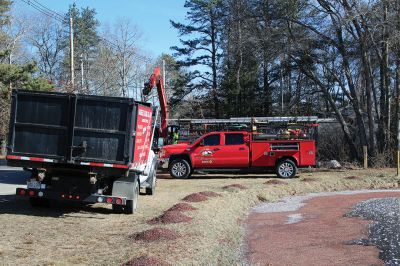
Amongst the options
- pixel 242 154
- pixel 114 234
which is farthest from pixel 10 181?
pixel 114 234

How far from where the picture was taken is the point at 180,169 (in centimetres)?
2159

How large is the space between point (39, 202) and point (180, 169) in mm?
10290

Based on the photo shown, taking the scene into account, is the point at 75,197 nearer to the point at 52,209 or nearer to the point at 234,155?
the point at 52,209

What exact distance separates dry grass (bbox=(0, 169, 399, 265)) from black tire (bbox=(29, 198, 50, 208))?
17cm

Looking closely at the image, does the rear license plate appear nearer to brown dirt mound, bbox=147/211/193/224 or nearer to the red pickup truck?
brown dirt mound, bbox=147/211/193/224

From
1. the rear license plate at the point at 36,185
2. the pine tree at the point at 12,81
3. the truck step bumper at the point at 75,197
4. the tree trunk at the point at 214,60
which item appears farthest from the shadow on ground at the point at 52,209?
the tree trunk at the point at 214,60

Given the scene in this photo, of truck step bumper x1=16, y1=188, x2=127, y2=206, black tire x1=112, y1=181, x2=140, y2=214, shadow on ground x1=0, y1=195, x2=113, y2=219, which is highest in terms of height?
truck step bumper x1=16, y1=188, x2=127, y2=206

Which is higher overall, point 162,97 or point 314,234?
point 162,97

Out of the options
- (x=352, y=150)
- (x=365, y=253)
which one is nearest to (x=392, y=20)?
(x=352, y=150)

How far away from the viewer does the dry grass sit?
23.9 feet

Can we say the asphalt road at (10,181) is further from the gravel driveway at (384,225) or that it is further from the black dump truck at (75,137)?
the gravel driveway at (384,225)

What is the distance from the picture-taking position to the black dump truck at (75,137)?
33.3ft

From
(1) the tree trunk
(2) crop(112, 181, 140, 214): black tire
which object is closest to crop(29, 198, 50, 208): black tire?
(2) crop(112, 181, 140, 214): black tire

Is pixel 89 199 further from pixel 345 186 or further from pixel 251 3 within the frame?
pixel 251 3
